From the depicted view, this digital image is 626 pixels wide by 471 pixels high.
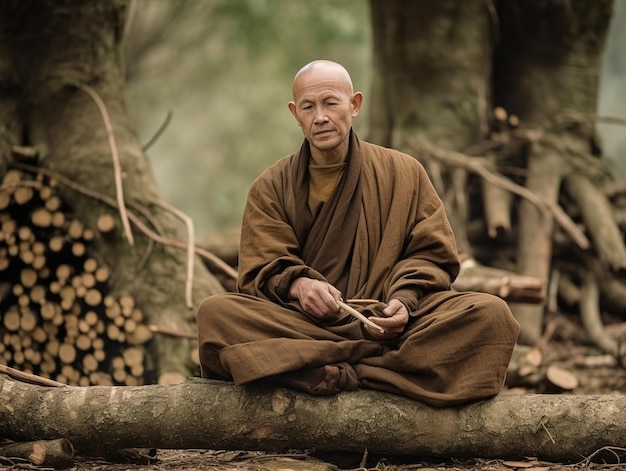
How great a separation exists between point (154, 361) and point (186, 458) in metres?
1.59

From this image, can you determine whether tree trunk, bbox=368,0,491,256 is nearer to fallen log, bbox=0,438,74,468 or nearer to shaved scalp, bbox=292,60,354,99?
shaved scalp, bbox=292,60,354,99

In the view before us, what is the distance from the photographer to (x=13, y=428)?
14.0 ft

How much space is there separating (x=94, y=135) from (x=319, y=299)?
286 centimetres

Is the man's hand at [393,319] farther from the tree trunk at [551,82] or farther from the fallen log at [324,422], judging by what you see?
the tree trunk at [551,82]

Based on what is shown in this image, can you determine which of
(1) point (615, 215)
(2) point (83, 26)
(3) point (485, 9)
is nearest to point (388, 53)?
(3) point (485, 9)

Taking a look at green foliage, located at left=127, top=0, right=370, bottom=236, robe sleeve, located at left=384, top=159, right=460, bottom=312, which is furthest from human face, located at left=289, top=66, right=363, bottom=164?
green foliage, located at left=127, top=0, right=370, bottom=236

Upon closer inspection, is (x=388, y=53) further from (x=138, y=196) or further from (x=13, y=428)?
(x=13, y=428)

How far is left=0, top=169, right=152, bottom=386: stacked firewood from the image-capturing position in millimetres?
5867

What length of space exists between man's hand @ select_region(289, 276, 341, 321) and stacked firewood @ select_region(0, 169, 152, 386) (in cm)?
205

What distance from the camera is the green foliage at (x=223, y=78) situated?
15469 mm

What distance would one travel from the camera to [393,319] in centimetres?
403

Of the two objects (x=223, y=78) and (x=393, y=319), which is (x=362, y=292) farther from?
(x=223, y=78)

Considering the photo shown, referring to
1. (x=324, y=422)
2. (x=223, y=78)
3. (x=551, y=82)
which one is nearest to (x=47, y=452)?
(x=324, y=422)

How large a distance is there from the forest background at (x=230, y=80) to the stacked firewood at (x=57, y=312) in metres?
7.55
